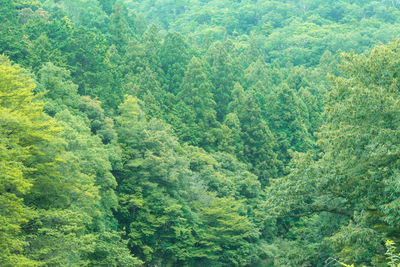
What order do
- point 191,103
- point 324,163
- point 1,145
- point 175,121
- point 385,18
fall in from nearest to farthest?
point 1,145 → point 324,163 → point 175,121 → point 191,103 → point 385,18

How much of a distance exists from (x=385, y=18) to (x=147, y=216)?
7093cm

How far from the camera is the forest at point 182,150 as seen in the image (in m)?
15.9

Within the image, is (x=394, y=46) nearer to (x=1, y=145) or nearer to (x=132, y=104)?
(x=1, y=145)

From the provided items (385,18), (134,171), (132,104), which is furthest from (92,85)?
(385,18)

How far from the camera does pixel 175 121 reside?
38844 millimetres

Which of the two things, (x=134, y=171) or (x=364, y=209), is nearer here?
(x=364, y=209)

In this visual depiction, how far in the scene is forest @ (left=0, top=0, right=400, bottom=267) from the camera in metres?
15.9

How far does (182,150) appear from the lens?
33.8m

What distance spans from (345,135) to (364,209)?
2817 millimetres

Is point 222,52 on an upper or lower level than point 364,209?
lower

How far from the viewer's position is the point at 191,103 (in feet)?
139

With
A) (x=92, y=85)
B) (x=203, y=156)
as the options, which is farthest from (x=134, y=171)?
(x=92, y=85)

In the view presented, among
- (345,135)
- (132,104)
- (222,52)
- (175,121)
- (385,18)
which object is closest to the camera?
(345,135)

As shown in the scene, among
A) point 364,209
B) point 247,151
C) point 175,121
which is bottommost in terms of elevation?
point 247,151
